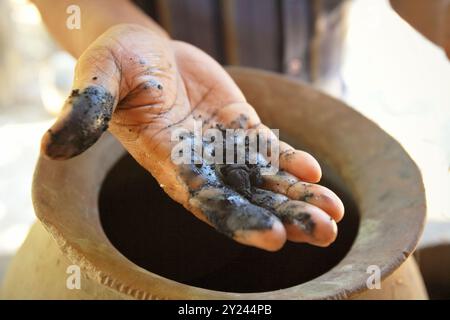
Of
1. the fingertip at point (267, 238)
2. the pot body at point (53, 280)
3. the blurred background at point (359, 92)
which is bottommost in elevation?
the blurred background at point (359, 92)

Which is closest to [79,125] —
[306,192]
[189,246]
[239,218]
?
[239,218]

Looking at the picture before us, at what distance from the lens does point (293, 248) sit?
126 centimetres

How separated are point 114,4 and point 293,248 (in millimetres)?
814

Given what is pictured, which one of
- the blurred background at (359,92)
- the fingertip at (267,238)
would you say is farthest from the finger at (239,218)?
the blurred background at (359,92)

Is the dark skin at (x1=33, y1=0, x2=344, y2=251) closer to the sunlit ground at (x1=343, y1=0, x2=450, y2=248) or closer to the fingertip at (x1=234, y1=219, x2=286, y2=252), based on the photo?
the fingertip at (x1=234, y1=219, x2=286, y2=252)

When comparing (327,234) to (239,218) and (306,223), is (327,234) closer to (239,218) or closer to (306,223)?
(306,223)

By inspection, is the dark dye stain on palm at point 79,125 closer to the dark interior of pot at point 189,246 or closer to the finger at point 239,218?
the finger at point 239,218

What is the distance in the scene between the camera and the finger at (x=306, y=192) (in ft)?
3.06

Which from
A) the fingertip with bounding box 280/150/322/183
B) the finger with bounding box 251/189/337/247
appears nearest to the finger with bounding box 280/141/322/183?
the fingertip with bounding box 280/150/322/183

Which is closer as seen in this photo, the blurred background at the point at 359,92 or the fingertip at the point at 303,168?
the fingertip at the point at 303,168

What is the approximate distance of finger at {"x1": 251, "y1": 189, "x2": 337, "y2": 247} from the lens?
2.85 ft

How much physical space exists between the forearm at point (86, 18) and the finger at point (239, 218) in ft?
1.98

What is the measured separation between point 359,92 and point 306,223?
81.6 inches

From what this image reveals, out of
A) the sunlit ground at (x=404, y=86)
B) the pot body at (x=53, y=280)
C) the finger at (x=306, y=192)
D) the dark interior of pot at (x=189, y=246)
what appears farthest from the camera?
the sunlit ground at (x=404, y=86)
